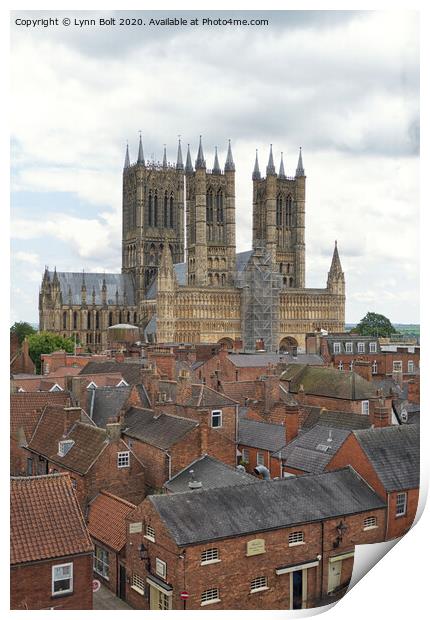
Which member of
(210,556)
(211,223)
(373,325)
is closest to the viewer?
(210,556)

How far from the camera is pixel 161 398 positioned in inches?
845

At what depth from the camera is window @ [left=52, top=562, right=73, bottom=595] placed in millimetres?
10523

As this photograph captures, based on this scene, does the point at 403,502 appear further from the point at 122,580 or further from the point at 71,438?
Result: the point at 71,438

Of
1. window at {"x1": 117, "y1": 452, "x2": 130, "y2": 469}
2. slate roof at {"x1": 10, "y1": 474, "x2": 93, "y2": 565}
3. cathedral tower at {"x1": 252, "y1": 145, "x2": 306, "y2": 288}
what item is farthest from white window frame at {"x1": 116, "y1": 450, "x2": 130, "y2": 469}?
cathedral tower at {"x1": 252, "y1": 145, "x2": 306, "y2": 288}

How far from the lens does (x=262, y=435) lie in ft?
66.2

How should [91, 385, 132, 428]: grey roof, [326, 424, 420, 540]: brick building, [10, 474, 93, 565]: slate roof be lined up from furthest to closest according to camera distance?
[91, 385, 132, 428]: grey roof < [326, 424, 420, 540]: brick building < [10, 474, 93, 565]: slate roof

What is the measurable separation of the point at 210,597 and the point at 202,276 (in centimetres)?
5828

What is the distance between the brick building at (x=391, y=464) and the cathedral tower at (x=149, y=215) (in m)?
68.4

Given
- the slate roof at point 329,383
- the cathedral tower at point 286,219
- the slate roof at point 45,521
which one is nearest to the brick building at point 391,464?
the slate roof at point 45,521

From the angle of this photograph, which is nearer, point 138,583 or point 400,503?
point 138,583

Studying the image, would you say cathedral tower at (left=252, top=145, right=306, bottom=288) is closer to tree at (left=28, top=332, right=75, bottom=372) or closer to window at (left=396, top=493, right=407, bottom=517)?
tree at (left=28, top=332, right=75, bottom=372)

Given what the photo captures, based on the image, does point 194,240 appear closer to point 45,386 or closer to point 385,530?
point 45,386

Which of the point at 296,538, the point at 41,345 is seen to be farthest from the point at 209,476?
the point at 41,345

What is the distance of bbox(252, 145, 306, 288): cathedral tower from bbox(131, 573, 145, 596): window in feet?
208
